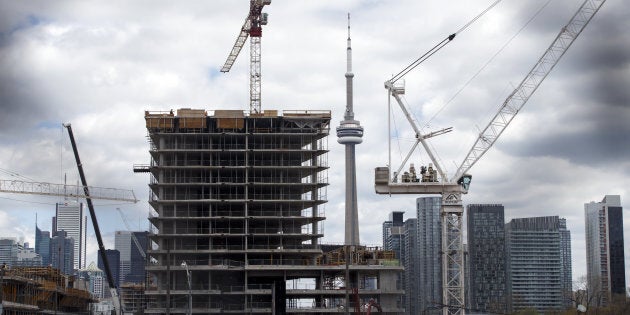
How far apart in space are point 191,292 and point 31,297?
31381 millimetres

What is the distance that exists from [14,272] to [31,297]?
26.6 ft

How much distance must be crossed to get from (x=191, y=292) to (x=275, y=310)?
59.4m

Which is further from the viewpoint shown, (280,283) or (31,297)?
(31,297)

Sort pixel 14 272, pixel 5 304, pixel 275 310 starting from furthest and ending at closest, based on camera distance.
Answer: pixel 14 272 → pixel 5 304 → pixel 275 310

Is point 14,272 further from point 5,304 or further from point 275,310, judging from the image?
point 275,310

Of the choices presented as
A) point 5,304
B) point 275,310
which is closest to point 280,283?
point 275,310

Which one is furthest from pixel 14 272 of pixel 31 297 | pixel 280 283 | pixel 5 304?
pixel 280 283

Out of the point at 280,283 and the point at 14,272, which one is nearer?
the point at 280,283

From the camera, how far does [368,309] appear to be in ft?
647

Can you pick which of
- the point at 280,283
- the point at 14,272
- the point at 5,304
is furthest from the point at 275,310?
the point at 14,272

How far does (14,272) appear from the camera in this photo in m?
190

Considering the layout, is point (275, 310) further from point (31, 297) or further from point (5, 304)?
point (31, 297)

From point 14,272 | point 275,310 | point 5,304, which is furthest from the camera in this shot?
point 14,272

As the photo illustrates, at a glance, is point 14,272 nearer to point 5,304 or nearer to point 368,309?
point 5,304
